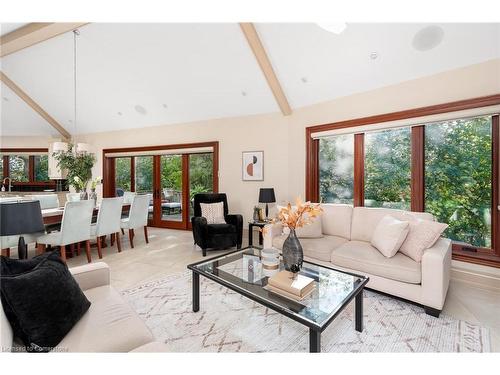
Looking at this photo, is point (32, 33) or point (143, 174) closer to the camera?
point (32, 33)

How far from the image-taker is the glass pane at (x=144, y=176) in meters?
6.28

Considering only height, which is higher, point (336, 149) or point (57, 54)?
point (57, 54)

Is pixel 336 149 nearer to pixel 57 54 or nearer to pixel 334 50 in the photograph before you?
pixel 334 50

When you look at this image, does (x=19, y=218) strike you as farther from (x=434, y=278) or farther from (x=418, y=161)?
(x=418, y=161)

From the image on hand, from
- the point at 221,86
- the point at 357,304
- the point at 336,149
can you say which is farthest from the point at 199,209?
the point at 357,304

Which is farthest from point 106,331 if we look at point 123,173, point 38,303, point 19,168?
point 19,168

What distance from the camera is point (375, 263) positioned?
2.44 m

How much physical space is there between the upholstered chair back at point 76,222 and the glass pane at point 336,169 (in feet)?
12.2

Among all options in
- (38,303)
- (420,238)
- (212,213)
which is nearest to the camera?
(38,303)

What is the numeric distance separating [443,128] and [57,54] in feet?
20.6

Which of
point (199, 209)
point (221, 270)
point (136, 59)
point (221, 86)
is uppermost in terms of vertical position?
point (136, 59)

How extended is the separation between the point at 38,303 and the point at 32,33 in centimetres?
383

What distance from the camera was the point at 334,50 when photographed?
325 centimetres
